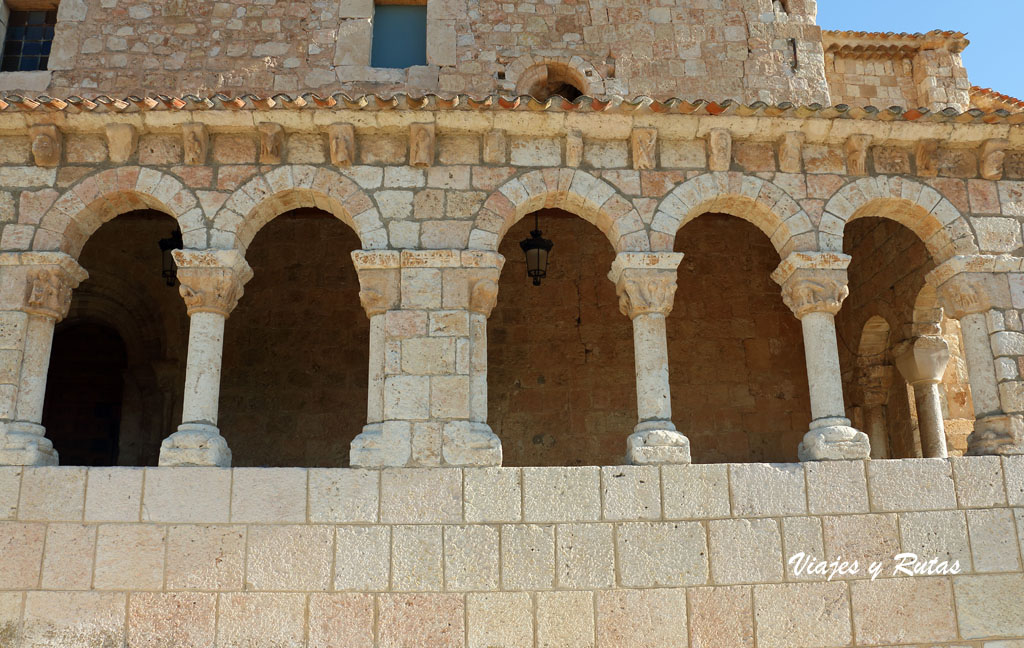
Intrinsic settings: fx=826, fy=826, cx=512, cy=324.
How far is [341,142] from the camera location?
222 inches

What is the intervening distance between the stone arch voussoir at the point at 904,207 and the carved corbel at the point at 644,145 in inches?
51.1

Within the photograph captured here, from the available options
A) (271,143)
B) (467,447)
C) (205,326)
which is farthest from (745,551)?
(271,143)

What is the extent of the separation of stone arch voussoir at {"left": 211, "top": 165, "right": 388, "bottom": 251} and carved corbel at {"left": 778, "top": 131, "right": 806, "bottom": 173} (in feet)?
9.40

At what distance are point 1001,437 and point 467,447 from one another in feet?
11.6

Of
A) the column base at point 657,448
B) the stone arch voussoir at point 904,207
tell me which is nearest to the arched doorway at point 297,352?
the column base at point 657,448

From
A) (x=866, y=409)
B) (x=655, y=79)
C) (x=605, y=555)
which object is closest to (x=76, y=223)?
(x=605, y=555)

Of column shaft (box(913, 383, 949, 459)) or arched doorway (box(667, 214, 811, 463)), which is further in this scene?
arched doorway (box(667, 214, 811, 463))

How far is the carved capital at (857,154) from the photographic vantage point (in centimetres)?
588

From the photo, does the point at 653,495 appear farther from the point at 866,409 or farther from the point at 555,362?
the point at 866,409

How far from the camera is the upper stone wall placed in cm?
815

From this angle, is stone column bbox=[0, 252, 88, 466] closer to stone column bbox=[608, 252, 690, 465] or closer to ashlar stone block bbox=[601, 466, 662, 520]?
ashlar stone block bbox=[601, 466, 662, 520]

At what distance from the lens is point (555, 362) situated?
8.24 m

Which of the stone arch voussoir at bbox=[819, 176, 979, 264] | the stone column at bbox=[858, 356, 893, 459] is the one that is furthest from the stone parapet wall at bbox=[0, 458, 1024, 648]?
the stone column at bbox=[858, 356, 893, 459]

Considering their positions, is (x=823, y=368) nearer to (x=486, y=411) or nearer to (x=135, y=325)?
(x=486, y=411)
